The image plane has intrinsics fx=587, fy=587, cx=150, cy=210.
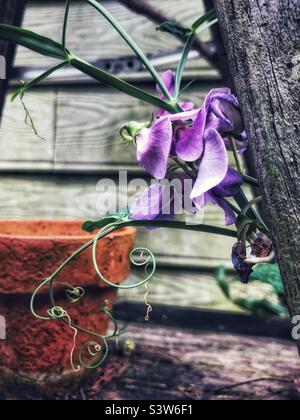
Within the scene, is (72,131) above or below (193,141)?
above

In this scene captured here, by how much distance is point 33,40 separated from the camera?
0.68 m

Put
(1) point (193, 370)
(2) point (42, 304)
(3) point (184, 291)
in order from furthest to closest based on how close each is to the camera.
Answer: (3) point (184, 291)
(1) point (193, 370)
(2) point (42, 304)

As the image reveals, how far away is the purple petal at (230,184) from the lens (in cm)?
68

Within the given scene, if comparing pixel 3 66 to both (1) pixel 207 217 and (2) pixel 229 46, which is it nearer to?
(2) pixel 229 46

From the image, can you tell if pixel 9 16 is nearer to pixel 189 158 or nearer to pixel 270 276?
pixel 189 158

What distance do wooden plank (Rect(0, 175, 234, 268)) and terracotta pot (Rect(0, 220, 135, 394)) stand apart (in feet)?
2.25

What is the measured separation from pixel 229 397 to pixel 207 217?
2.51 feet

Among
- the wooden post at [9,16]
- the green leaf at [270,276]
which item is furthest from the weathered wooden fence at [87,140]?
the wooden post at [9,16]

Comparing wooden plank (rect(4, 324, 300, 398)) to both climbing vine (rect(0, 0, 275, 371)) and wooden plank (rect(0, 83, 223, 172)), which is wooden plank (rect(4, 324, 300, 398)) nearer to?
climbing vine (rect(0, 0, 275, 371))

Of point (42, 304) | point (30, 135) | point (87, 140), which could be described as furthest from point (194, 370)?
point (30, 135)

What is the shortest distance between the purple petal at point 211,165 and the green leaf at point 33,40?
0.20m

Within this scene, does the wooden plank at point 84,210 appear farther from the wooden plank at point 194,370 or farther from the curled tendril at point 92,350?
the curled tendril at point 92,350

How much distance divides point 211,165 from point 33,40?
10.0 inches

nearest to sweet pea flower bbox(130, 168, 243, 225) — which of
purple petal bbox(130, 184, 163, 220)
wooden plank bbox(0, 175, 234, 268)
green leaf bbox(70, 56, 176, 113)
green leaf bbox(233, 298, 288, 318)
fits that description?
purple petal bbox(130, 184, 163, 220)
